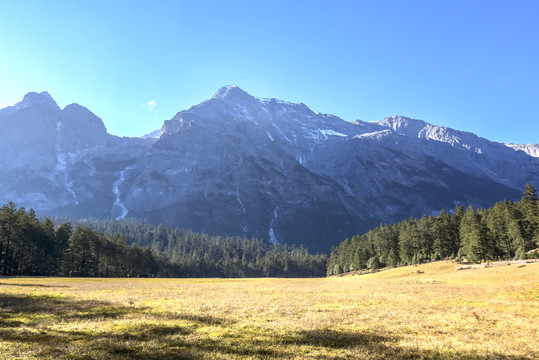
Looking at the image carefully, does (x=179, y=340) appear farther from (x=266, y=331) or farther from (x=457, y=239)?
(x=457, y=239)

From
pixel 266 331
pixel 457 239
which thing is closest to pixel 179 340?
pixel 266 331

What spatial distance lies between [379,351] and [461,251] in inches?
3911

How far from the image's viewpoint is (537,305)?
2667cm

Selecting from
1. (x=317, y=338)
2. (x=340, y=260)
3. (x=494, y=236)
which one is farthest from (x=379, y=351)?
(x=340, y=260)

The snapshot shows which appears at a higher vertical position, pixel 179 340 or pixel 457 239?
pixel 457 239

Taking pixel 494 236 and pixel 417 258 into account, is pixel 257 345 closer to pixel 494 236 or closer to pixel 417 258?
pixel 494 236

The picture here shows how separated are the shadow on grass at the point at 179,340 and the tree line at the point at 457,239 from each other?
8430cm

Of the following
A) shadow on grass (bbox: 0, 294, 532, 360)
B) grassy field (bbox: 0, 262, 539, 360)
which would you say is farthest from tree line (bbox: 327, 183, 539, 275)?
shadow on grass (bbox: 0, 294, 532, 360)

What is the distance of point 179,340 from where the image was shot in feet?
48.6

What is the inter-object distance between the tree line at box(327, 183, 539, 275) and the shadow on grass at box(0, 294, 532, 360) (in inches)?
3319

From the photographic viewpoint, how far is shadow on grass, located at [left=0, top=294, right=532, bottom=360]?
1270 centimetres

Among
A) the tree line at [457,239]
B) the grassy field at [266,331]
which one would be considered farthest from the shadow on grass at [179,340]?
the tree line at [457,239]

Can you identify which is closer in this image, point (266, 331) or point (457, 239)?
point (266, 331)

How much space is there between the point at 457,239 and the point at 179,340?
120576 mm
